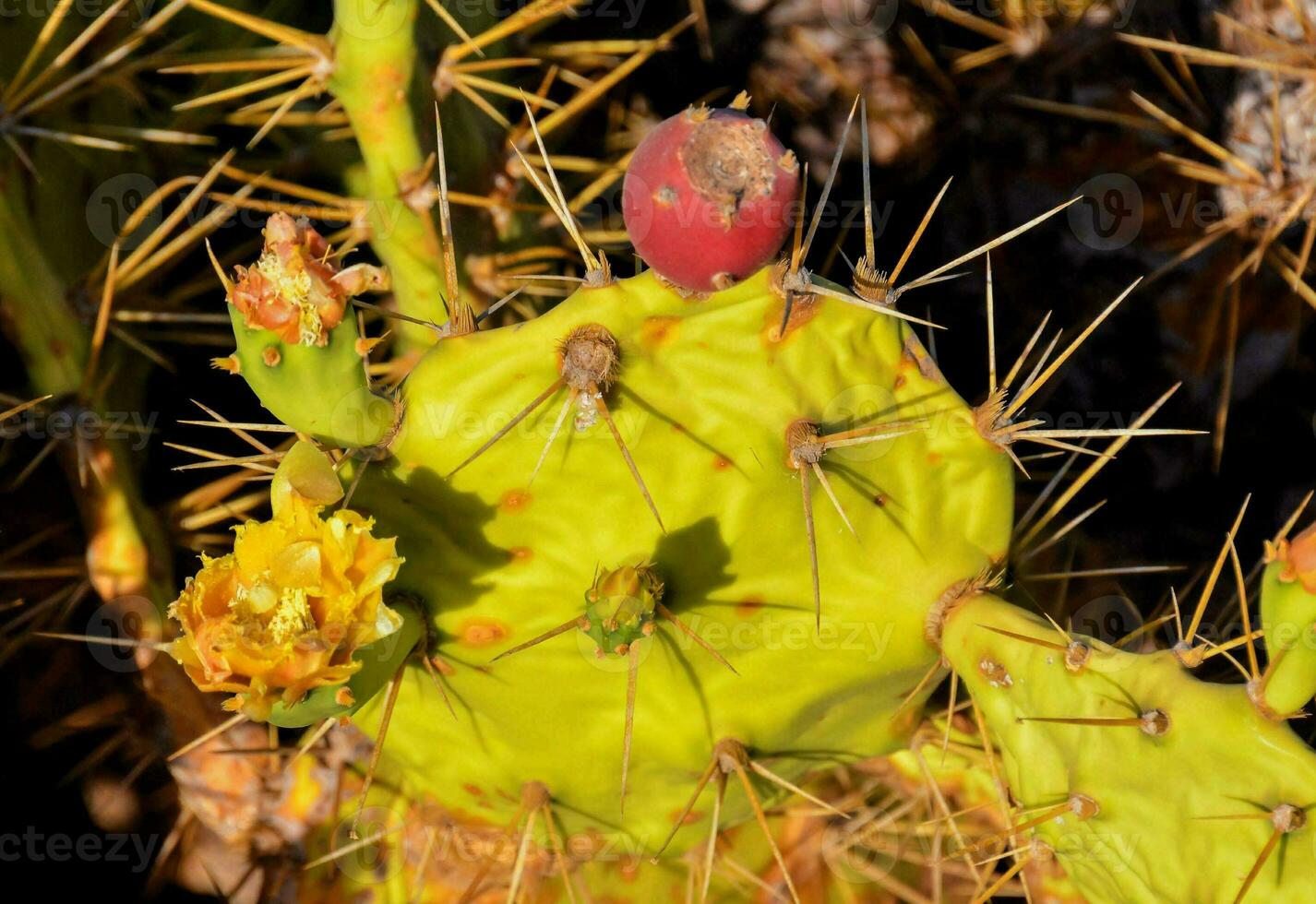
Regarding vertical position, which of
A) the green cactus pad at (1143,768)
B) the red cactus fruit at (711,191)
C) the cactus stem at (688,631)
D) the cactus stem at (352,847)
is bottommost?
the cactus stem at (352,847)

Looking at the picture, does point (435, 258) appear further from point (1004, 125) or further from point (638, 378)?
point (1004, 125)

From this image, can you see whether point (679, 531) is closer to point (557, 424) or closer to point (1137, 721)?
point (557, 424)

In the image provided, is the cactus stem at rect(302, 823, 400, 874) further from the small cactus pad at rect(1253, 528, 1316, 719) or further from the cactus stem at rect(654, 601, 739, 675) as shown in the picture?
the small cactus pad at rect(1253, 528, 1316, 719)

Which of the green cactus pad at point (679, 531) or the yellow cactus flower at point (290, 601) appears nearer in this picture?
the yellow cactus flower at point (290, 601)

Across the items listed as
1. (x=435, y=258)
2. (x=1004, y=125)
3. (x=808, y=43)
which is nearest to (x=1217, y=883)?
(x=435, y=258)

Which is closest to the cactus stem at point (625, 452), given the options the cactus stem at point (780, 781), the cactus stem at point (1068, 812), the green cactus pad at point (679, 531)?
the green cactus pad at point (679, 531)

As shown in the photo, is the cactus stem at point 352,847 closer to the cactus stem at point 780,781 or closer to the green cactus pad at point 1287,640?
the cactus stem at point 780,781
